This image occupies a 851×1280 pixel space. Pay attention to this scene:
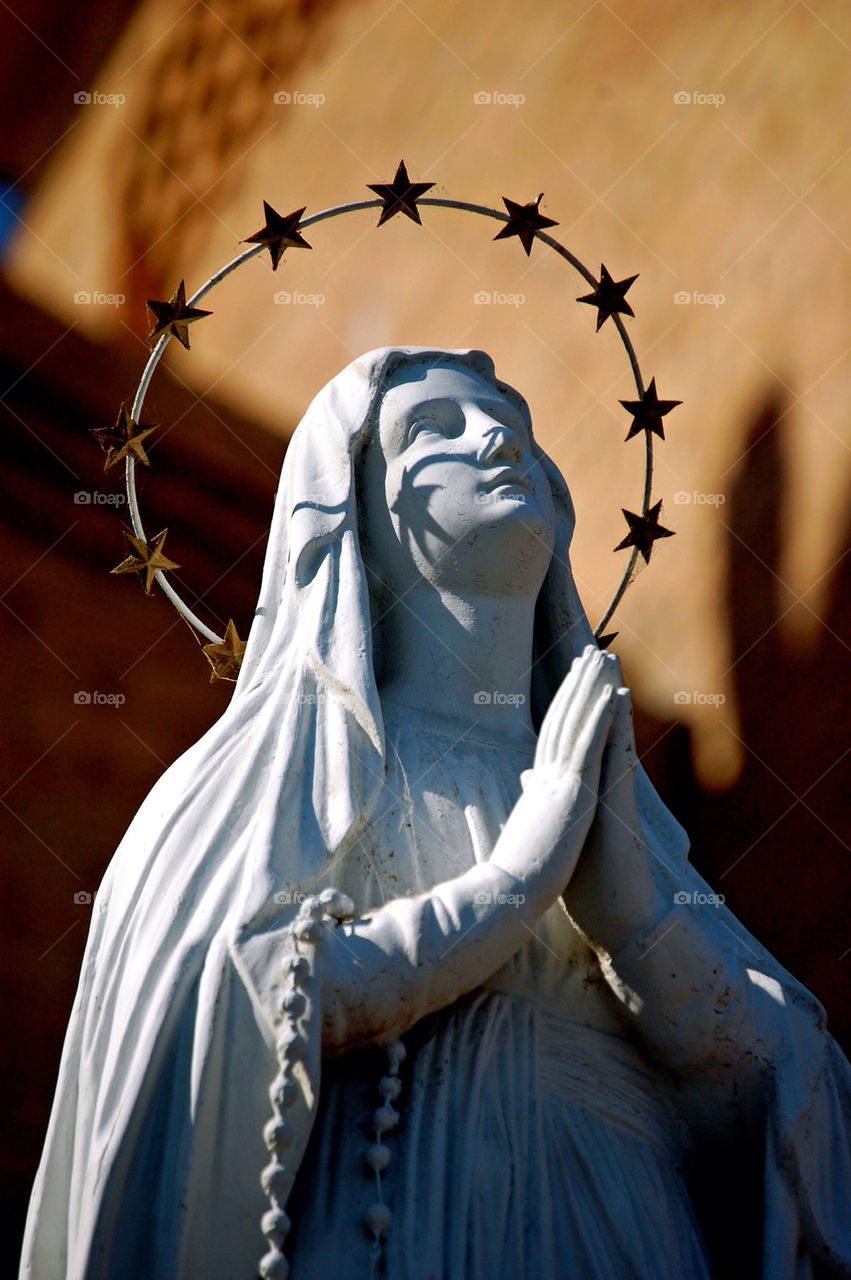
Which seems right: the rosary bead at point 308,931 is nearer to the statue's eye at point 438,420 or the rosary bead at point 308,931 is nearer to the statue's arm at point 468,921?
the statue's arm at point 468,921

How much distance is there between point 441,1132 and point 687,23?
3.54 m

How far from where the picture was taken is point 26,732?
205 inches

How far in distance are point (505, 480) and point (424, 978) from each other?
1.10 metres

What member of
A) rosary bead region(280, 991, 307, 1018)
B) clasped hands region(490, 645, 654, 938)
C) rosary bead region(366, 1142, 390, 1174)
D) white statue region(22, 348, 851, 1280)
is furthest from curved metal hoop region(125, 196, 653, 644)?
rosary bead region(366, 1142, 390, 1174)

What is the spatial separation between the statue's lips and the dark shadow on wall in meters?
1.42

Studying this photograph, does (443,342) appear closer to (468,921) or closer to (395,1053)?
(468,921)

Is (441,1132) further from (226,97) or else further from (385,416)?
(226,97)

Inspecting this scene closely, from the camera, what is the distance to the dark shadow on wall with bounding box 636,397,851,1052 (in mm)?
4438

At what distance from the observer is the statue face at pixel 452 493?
3.45m

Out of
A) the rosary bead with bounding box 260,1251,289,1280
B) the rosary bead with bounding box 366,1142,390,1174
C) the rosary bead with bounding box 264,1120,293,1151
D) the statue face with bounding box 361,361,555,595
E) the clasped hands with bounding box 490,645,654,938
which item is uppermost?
the statue face with bounding box 361,361,555,595

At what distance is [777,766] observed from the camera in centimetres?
463

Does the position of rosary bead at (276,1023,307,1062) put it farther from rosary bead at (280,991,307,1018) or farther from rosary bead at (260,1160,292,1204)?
rosary bead at (260,1160,292,1204)

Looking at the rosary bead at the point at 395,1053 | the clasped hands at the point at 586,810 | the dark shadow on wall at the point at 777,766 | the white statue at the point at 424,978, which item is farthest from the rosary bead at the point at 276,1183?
the dark shadow on wall at the point at 777,766

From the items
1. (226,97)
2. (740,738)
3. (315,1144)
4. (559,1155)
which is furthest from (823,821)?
(226,97)
